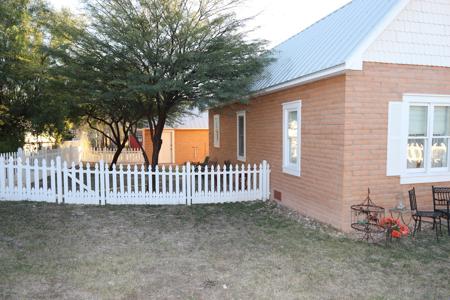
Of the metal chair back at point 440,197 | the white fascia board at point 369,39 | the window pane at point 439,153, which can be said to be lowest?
the metal chair back at point 440,197

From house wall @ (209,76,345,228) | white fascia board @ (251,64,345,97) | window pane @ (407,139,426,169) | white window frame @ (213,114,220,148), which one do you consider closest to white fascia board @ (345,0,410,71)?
white fascia board @ (251,64,345,97)

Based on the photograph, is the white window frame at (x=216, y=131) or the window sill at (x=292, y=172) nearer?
the window sill at (x=292, y=172)

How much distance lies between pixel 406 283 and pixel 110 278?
3.90 meters

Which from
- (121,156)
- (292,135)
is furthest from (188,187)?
(121,156)

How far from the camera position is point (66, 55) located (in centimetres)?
962

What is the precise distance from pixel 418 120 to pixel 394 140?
79 centimetres

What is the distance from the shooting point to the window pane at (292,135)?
873cm

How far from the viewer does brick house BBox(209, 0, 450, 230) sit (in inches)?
258

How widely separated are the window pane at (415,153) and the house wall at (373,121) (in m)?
0.54

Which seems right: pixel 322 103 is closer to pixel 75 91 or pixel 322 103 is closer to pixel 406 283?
pixel 406 283

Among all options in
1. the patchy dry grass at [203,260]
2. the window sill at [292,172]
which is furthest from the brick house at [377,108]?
the patchy dry grass at [203,260]

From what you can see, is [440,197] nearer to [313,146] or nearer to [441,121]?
[441,121]

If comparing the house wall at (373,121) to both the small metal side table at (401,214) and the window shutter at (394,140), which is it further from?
the small metal side table at (401,214)

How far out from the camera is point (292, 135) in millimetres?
8867
